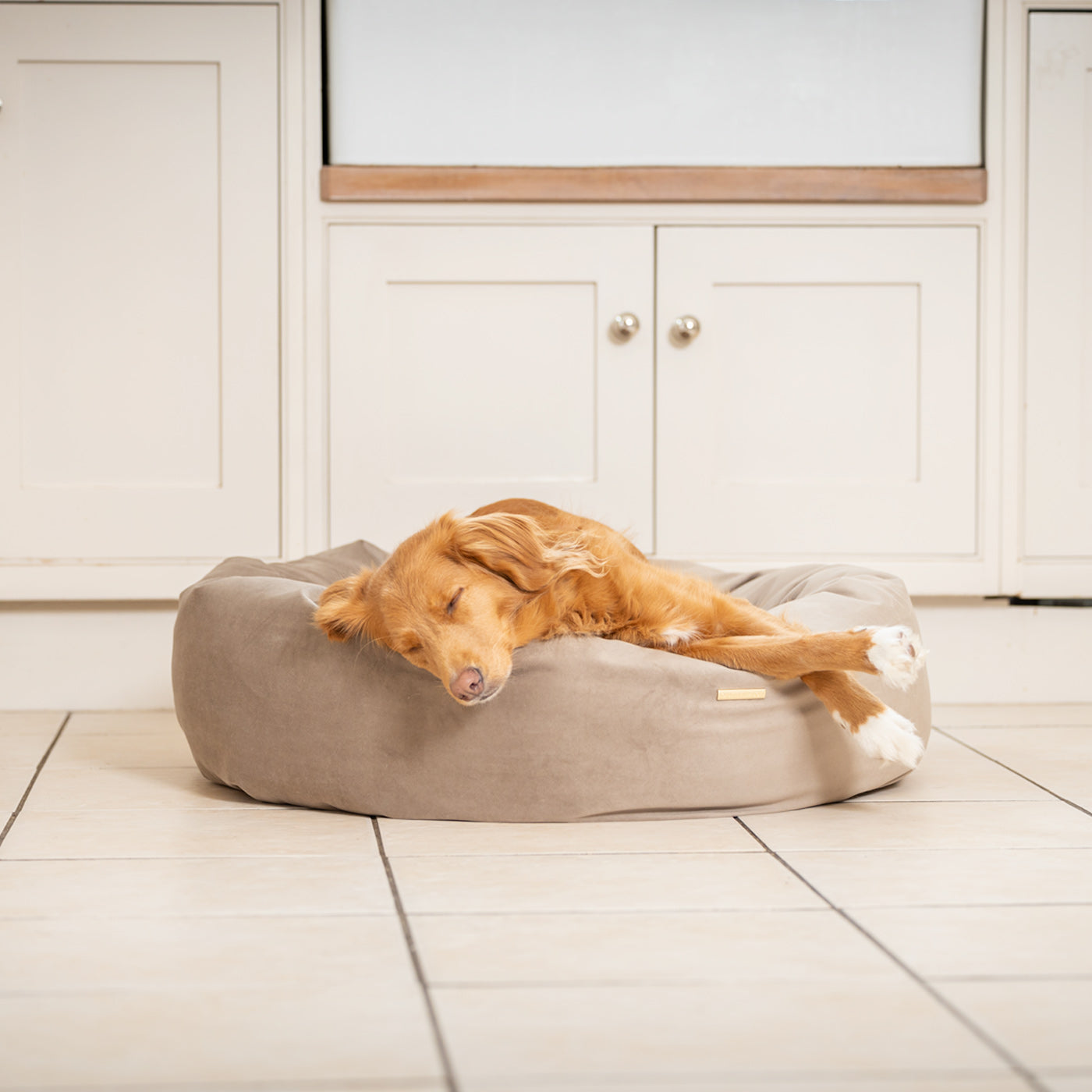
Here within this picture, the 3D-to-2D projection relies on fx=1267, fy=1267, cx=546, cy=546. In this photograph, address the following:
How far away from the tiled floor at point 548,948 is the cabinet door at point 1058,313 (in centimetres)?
107

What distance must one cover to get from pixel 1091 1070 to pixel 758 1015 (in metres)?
0.30

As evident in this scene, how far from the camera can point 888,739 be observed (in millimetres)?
2004

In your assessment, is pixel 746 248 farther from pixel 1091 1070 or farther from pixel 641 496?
pixel 1091 1070

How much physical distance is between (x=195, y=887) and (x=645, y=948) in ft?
2.07

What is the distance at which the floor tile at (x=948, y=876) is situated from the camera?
1.63 meters

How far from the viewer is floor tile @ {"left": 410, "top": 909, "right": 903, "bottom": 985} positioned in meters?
1.35

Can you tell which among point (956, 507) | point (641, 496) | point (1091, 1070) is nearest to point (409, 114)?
point (641, 496)

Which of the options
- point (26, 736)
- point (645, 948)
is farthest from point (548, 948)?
point (26, 736)

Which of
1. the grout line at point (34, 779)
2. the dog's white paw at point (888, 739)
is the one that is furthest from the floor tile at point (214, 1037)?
the dog's white paw at point (888, 739)

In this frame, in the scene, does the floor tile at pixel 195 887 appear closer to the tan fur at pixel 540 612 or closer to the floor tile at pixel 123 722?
the tan fur at pixel 540 612

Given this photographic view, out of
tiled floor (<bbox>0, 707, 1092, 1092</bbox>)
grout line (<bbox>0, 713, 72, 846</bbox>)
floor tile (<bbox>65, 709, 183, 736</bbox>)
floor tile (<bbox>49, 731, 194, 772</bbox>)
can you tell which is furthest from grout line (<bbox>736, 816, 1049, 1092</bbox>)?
floor tile (<bbox>65, 709, 183, 736</bbox>)

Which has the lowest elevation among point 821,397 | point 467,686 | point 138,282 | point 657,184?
point 467,686

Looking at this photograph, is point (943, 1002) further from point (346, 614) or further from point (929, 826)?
point (346, 614)

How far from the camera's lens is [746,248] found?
3098mm
